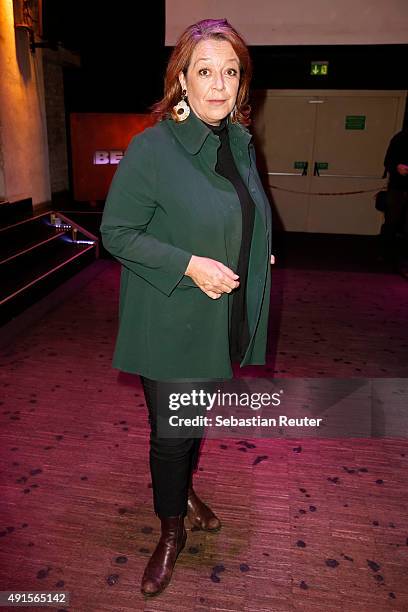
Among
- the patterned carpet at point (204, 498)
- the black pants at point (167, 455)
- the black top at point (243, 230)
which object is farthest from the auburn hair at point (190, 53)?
the patterned carpet at point (204, 498)

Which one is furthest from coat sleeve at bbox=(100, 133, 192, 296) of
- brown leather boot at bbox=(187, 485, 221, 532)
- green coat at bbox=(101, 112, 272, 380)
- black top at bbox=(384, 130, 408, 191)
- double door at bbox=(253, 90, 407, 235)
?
double door at bbox=(253, 90, 407, 235)

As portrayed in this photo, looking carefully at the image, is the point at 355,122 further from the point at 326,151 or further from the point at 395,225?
the point at 395,225

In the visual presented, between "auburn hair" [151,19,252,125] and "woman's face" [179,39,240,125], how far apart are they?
0.02 metres

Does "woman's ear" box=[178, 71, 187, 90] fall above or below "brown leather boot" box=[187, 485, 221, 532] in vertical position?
above

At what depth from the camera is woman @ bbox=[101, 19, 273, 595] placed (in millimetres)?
1366

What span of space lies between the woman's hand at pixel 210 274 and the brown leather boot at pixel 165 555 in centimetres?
90

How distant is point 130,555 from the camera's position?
190cm

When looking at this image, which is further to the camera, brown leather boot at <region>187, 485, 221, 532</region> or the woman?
brown leather boot at <region>187, 485, 221, 532</region>

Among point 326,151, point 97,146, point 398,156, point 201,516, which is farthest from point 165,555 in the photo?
point 326,151

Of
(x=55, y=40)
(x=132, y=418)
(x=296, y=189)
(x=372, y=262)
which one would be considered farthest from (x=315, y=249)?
(x=132, y=418)

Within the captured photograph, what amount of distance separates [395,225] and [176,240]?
20.2ft

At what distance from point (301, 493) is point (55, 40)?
6561 mm

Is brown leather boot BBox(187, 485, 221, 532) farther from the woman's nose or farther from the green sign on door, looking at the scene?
the green sign on door

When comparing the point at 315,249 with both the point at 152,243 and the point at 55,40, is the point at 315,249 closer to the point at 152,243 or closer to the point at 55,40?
the point at 55,40
